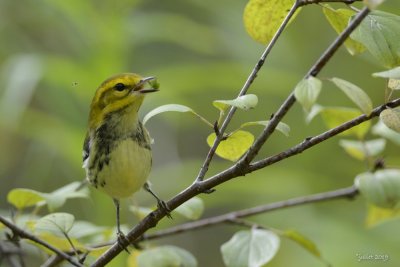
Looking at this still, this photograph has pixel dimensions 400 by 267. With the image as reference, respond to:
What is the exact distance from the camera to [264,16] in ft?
3.59

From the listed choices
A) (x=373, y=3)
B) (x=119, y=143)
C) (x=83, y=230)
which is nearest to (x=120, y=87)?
(x=119, y=143)

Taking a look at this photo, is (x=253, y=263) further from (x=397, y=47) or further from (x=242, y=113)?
(x=242, y=113)

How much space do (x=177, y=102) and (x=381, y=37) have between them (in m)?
1.63

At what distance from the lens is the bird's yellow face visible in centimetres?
159

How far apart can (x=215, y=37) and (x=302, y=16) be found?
2.23 ft

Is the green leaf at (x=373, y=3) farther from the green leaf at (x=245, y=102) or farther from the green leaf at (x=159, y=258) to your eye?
the green leaf at (x=159, y=258)

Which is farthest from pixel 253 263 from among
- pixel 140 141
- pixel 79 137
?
pixel 79 137

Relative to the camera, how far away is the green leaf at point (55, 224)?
1.13 meters

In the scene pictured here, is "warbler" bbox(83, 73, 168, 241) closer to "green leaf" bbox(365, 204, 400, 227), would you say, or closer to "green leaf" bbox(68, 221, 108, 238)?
"green leaf" bbox(68, 221, 108, 238)

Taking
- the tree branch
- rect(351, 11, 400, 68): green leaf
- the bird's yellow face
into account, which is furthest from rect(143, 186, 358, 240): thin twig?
rect(351, 11, 400, 68): green leaf

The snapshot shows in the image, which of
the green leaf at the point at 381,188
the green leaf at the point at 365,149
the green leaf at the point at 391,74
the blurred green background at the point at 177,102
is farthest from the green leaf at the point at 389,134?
the blurred green background at the point at 177,102

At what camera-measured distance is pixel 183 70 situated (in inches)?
99.9

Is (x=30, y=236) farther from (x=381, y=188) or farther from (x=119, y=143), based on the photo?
(x=381, y=188)

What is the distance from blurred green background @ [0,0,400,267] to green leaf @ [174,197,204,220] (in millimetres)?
493
